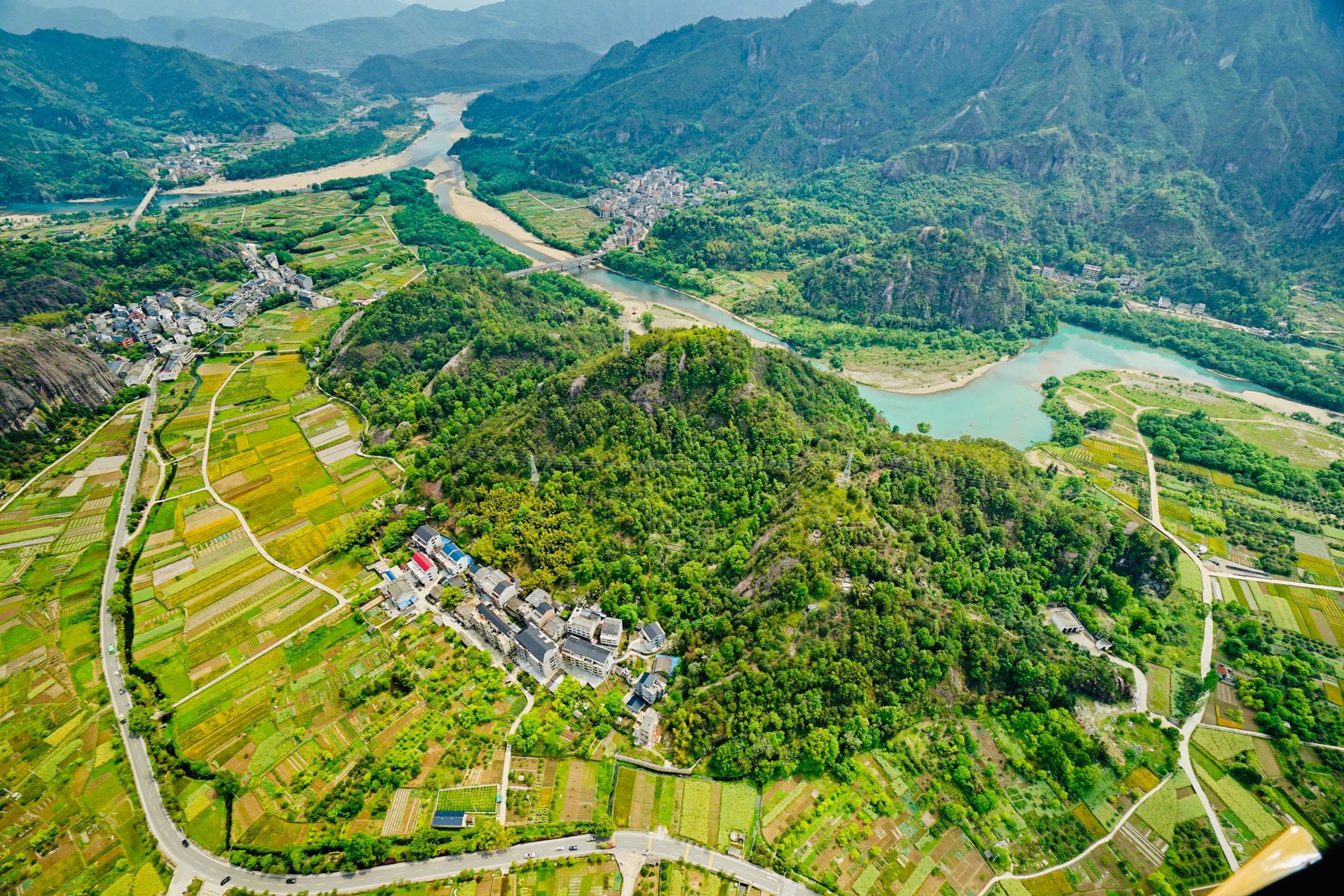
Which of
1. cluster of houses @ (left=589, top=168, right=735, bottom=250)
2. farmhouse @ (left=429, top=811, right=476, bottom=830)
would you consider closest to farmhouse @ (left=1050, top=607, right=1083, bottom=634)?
farmhouse @ (left=429, top=811, right=476, bottom=830)

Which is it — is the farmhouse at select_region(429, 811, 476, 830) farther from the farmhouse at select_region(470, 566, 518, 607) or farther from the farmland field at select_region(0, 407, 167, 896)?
the farmhouse at select_region(470, 566, 518, 607)

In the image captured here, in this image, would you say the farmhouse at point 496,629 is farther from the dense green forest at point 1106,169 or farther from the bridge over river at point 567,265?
the dense green forest at point 1106,169

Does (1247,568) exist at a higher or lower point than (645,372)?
lower

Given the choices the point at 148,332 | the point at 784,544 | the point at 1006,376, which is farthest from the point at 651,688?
the point at 148,332

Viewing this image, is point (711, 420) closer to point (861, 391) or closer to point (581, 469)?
point (581, 469)

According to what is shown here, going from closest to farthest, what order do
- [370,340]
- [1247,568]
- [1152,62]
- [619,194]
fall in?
[1247,568] → [370,340] → [1152,62] → [619,194]

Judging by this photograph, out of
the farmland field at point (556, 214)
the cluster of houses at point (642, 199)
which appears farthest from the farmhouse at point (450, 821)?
the farmland field at point (556, 214)

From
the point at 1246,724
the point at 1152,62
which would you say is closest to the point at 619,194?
the point at 1152,62
